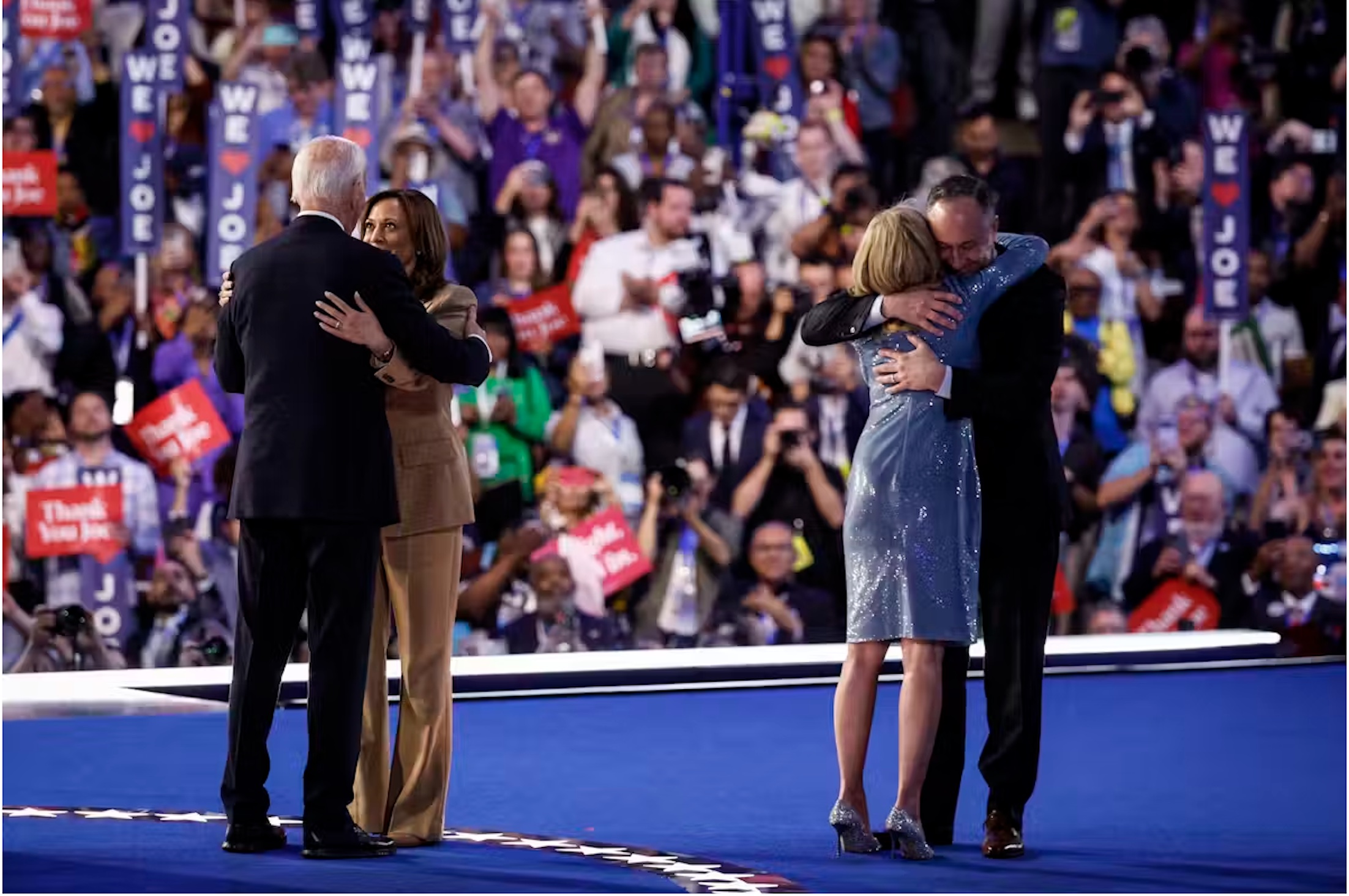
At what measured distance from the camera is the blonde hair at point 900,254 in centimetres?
455

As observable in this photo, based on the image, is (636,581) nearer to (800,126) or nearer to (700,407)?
(700,407)

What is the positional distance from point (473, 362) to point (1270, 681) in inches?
176

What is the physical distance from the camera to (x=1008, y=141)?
902 cm

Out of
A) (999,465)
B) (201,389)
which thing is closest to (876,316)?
(999,465)

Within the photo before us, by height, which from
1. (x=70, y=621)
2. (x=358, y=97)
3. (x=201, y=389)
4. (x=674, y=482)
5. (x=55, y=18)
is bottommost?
(x=70, y=621)

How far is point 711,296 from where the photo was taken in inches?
342

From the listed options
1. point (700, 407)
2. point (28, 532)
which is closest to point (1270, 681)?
point (700, 407)

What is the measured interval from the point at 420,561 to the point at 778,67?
462cm

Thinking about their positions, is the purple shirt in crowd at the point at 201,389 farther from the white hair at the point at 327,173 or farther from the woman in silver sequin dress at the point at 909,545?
the woman in silver sequin dress at the point at 909,545

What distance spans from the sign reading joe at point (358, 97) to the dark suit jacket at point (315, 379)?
416cm

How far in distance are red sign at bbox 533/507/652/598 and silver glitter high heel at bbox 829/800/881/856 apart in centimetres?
393

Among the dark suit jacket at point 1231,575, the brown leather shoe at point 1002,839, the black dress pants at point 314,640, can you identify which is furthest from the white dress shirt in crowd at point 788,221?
the black dress pants at point 314,640

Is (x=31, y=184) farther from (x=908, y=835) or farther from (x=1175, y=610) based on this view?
(x=908, y=835)

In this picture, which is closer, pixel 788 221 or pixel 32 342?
pixel 32 342
